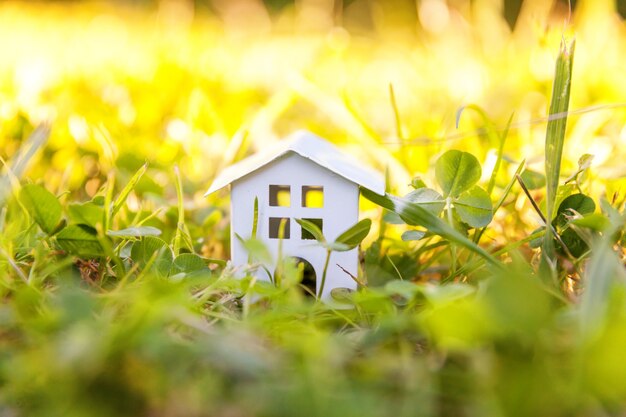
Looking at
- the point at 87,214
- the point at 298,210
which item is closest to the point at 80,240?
the point at 87,214

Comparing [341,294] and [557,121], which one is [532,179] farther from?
[341,294]

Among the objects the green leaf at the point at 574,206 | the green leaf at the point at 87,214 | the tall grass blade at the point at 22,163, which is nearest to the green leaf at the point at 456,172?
the green leaf at the point at 574,206

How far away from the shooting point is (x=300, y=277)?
0.77m

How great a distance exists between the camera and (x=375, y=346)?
0.66 m

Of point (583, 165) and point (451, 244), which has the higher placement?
point (583, 165)

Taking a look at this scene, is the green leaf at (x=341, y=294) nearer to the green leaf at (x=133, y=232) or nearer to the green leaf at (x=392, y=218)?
the green leaf at (x=392, y=218)

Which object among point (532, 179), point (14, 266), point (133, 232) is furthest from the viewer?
point (532, 179)

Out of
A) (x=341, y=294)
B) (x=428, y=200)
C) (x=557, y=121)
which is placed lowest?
(x=341, y=294)

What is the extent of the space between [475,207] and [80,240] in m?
0.52

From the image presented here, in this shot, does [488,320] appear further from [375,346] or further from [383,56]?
[383,56]

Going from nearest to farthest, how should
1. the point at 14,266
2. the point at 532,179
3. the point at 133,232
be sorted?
the point at 14,266
the point at 133,232
the point at 532,179

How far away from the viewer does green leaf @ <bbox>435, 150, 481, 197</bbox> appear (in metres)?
0.93

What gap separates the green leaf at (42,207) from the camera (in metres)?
0.87

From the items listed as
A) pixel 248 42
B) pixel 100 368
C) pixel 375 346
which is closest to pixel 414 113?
pixel 375 346
